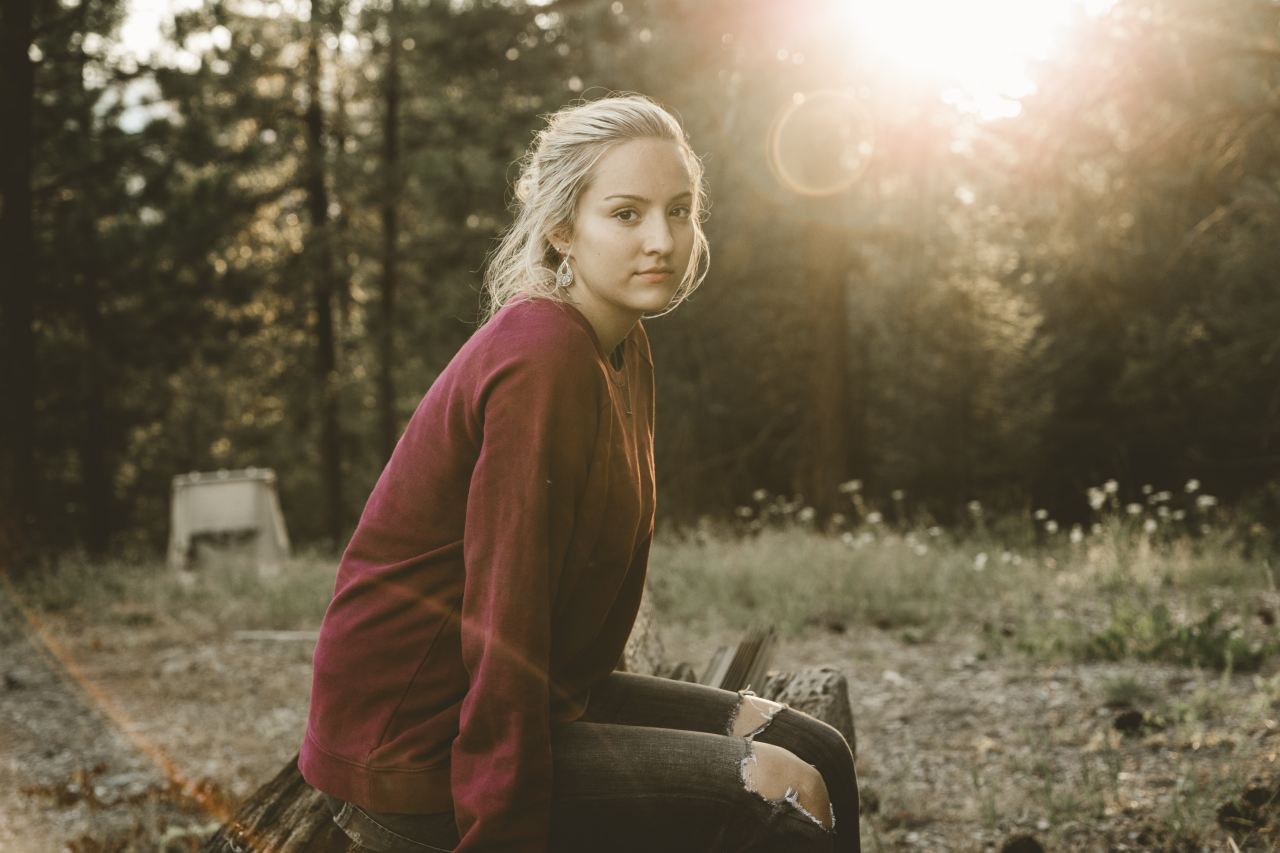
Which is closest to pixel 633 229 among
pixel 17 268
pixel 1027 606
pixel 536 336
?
pixel 536 336

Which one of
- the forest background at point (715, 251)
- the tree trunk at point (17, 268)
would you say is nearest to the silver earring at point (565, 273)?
the forest background at point (715, 251)

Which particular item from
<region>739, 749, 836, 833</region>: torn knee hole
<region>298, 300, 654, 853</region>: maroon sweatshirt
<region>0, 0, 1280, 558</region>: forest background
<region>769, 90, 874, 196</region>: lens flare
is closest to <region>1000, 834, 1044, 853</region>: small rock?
<region>739, 749, 836, 833</region>: torn knee hole

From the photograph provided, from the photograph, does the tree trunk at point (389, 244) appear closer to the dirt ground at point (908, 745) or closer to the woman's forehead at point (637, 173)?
the dirt ground at point (908, 745)

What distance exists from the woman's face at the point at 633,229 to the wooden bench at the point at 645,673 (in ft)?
3.57

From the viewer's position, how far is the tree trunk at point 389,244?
61.1 ft

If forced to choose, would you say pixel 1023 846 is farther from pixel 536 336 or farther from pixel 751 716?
pixel 536 336

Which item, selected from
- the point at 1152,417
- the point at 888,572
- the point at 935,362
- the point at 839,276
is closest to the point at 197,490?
the point at 839,276

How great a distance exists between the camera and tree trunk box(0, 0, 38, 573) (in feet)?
37.9

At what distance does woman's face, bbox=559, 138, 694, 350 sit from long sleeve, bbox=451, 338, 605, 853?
0.91 feet

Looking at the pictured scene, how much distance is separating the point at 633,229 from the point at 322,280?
18.1 metres

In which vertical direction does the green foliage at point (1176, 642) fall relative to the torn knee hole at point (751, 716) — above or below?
below

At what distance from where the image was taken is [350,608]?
1881mm

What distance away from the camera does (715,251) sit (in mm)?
18406

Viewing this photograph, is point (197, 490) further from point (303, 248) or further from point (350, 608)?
point (350, 608)
